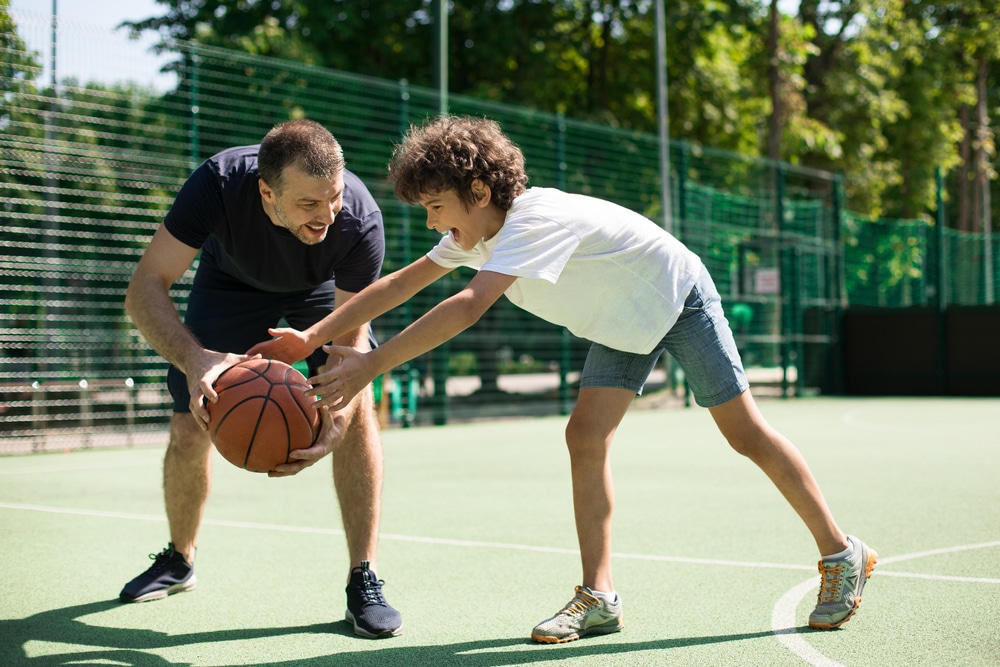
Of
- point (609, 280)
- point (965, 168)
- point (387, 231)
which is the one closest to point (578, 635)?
point (609, 280)

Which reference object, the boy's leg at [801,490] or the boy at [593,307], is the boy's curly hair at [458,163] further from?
the boy's leg at [801,490]

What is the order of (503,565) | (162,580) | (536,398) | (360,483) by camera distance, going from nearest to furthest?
(360,483)
(162,580)
(503,565)
(536,398)

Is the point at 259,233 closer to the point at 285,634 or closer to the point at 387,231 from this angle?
the point at 285,634

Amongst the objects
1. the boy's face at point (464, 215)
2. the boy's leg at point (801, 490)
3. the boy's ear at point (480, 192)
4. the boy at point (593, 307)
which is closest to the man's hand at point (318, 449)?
the boy at point (593, 307)

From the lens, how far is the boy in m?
3.17

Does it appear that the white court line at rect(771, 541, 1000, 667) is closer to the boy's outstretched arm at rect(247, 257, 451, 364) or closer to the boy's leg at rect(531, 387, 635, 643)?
the boy's leg at rect(531, 387, 635, 643)

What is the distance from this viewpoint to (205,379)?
10.1 ft

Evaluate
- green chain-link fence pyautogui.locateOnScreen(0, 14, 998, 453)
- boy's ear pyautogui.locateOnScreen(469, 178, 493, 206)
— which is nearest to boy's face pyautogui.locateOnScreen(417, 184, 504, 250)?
boy's ear pyautogui.locateOnScreen(469, 178, 493, 206)

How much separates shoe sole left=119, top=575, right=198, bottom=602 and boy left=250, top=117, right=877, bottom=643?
3.86 ft

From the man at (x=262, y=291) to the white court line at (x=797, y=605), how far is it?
1.21m

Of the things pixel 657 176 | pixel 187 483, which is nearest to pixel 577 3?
pixel 657 176

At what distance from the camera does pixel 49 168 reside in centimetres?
984

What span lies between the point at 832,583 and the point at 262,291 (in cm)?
226

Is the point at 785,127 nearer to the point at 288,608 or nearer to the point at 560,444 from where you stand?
the point at 560,444
